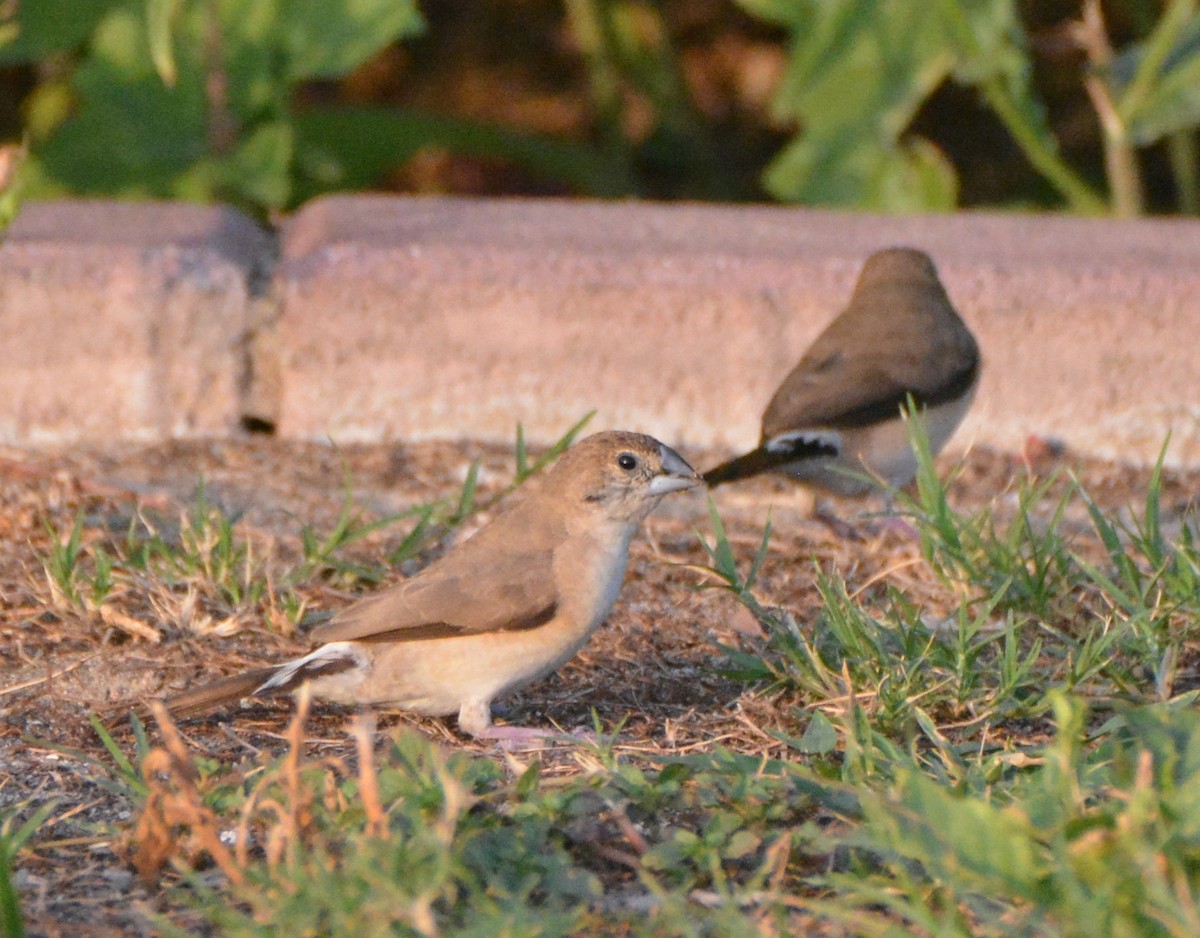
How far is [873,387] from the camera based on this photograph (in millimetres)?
5219

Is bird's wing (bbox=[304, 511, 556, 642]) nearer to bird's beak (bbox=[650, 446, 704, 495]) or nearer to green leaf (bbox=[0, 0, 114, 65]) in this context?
bird's beak (bbox=[650, 446, 704, 495])

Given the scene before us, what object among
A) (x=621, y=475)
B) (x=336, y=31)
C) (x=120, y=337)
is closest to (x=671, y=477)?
(x=621, y=475)

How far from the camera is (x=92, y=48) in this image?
6.89 m

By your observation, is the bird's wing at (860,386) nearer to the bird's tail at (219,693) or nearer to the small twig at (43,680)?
the bird's tail at (219,693)

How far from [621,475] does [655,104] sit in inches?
186

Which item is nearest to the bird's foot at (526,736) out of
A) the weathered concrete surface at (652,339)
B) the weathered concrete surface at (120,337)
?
the weathered concrete surface at (652,339)

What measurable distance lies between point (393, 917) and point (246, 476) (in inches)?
115

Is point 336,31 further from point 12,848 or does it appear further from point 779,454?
point 12,848

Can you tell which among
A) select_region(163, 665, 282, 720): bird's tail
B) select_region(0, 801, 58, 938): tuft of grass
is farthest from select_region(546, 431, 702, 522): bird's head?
select_region(0, 801, 58, 938): tuft of grass

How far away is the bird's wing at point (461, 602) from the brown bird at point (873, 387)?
52.0 inches

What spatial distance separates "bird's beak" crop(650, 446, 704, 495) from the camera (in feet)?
13.3

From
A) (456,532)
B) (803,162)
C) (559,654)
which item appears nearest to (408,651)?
(559,654)

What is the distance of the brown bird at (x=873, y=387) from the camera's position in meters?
5.06

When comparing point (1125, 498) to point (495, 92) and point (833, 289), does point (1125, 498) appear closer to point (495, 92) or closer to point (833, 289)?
point (833, 289)
